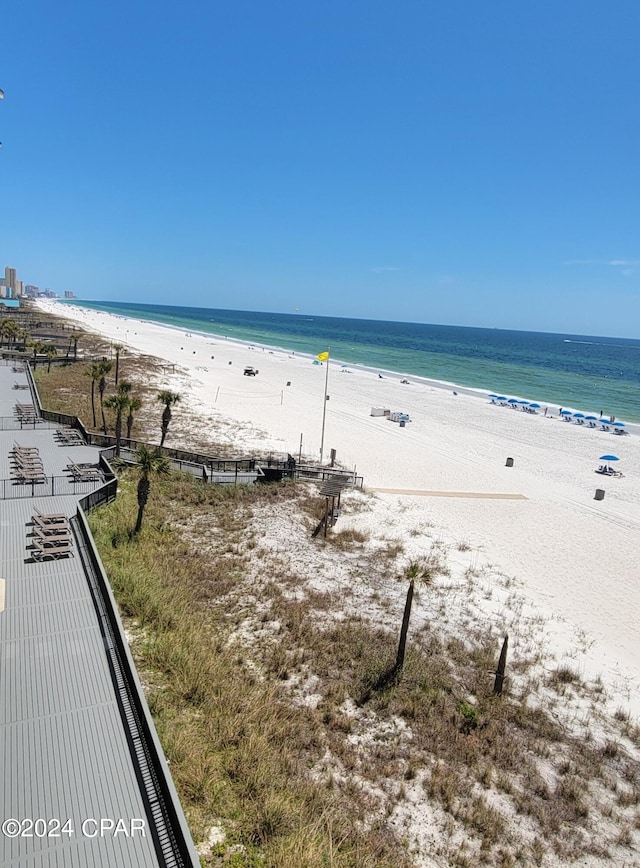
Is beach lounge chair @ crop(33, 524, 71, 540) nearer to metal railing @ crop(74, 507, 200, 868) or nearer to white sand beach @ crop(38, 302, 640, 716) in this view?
metal railing @ crop(74, 507, 200, 868)

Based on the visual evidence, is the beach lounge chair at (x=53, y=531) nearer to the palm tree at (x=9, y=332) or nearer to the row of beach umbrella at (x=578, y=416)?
the row of beach umbrella at (x=578, y=416)

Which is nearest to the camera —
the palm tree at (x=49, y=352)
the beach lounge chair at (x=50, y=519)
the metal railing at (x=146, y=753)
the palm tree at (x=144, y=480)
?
the metal railing at (x=146, y=753)

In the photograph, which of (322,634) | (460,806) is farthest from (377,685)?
(460,806)

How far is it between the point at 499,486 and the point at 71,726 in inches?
1141

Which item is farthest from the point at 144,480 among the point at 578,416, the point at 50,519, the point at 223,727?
the point at 578,416

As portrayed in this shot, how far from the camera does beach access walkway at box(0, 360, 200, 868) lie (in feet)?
24.6

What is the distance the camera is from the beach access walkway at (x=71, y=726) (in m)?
7.50

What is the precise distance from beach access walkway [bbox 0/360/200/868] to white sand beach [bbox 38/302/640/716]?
12463mm

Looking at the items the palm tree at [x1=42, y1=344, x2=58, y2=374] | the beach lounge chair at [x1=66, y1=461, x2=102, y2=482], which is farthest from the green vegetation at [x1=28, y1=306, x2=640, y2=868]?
the palm tree at [x1=42, y1=344, x2=58, y2=374]

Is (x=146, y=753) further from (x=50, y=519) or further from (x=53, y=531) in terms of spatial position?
(x=50, y=519)

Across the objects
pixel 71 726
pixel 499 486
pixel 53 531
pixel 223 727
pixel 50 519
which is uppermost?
pixel 50 519

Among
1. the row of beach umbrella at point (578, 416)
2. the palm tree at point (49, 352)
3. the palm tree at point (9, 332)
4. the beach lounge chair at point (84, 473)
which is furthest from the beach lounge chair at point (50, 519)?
the palm tree at point (9, 332)

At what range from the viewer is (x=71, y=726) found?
947 cm

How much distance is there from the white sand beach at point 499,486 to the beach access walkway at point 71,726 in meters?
12.5
